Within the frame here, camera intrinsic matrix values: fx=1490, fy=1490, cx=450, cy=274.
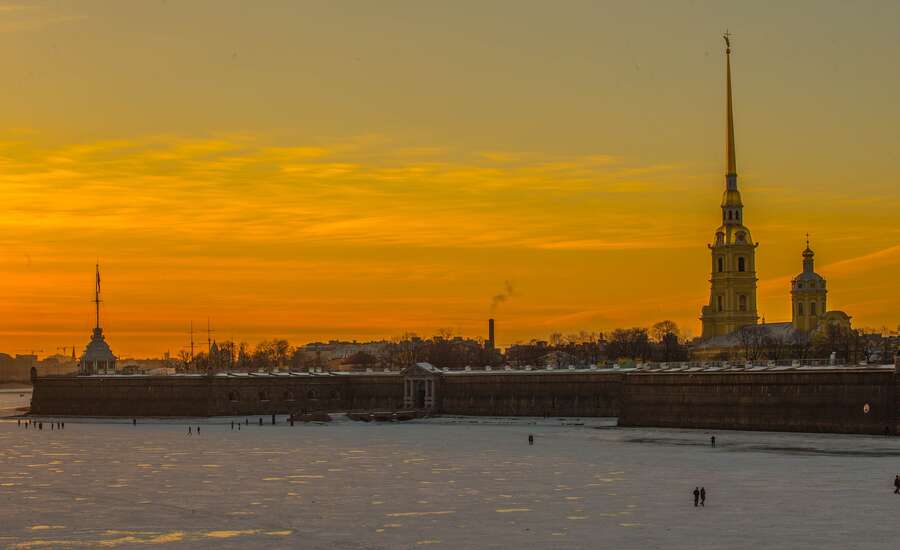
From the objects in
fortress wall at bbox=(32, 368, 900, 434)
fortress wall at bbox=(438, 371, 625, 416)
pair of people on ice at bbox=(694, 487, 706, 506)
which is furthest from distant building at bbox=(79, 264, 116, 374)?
pair of people on ice at bbox=(694, 487, 706, 506)

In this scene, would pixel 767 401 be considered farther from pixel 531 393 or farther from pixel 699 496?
pixel 699 496

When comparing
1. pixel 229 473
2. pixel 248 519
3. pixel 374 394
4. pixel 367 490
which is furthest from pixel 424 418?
pixel 248 519

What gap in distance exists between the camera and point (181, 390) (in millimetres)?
161500

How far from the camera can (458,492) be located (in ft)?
224

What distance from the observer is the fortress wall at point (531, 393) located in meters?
136

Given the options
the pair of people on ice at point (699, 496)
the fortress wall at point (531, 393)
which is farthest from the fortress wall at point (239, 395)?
the pair of people on ice at point (699, 496)

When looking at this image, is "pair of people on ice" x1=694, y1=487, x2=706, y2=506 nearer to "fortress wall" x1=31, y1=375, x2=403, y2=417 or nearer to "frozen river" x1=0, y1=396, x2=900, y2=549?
"frozen river" x1=0, y1=396, x2=900, y2=549

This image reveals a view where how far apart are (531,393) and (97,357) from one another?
62120 millimetres

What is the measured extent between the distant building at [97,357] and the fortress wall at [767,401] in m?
78.8

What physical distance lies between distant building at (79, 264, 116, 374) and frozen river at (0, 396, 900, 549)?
69.1m

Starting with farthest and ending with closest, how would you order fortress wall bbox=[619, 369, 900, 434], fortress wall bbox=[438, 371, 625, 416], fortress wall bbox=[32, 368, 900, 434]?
fortress wall bbox=[438, 371, 625, 416] → fortress wall bbox=[32, 368, 900, 434] → fortress wall bbox=[619, 369, 900, 434]

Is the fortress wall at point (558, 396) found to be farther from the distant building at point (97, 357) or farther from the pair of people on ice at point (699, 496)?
the pair of people on ice at point (699, 496)

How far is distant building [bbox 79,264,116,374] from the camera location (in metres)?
179

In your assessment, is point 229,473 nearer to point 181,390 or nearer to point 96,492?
point 96,492
